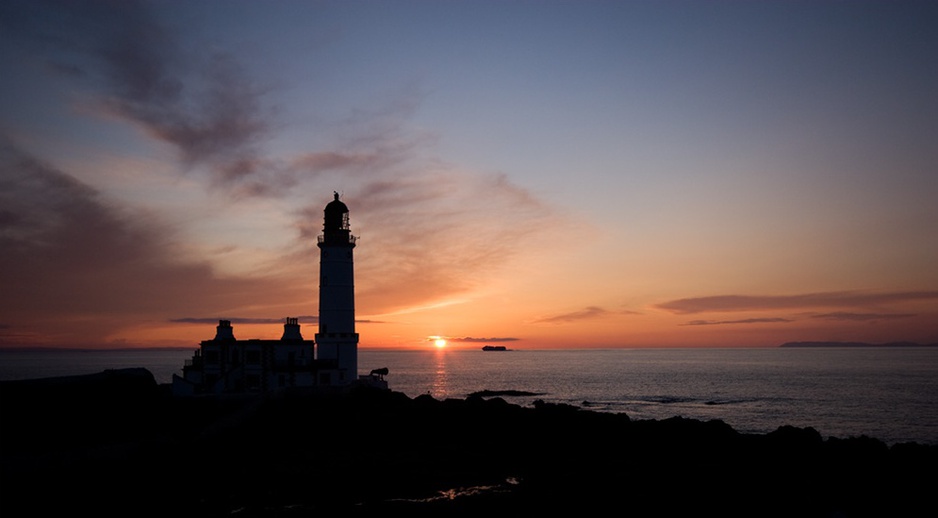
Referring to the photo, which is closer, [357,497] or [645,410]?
[357,497]

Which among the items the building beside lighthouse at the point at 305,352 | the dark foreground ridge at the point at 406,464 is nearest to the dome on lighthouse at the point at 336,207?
the building beside lighthouse at the point at 305,352

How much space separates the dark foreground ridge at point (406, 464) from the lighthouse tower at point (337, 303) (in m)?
10.9

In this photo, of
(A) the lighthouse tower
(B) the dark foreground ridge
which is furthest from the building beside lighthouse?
(B) the dark foreground ridge

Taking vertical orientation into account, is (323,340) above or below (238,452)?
above

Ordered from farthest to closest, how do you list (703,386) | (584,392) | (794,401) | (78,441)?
(703,386), (584,392), (794,401), (78,441)

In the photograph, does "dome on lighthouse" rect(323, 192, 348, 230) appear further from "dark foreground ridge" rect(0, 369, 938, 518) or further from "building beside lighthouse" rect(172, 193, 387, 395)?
→ "dark foreground ridge" rect(0, 369, 938, 518)

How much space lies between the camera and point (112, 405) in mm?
35469

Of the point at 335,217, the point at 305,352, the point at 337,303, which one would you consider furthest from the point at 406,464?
the point at 335,217

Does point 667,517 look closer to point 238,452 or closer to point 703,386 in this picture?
point 238,452

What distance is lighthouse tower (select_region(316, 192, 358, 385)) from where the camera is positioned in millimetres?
53219

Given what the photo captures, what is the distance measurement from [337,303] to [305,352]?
5.02 metres

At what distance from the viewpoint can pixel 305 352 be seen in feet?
169

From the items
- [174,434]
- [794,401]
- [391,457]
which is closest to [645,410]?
[794,401]

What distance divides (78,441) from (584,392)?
244 feet
